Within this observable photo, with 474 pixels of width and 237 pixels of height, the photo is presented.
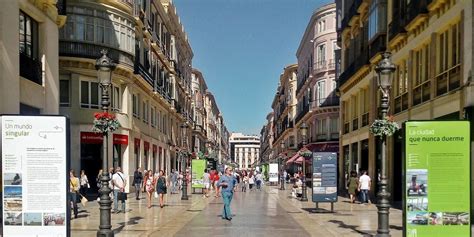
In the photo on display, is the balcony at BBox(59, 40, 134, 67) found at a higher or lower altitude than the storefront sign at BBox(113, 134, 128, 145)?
higher

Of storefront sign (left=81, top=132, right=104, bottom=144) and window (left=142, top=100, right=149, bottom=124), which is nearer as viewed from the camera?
storefront sign (left=81, top=132, right=104, bottom=144)

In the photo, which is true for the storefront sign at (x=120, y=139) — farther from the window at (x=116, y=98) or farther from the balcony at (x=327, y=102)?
the balcony at (x=327, y=102)

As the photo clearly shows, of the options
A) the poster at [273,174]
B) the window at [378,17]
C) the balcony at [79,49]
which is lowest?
the poster at [273,174]

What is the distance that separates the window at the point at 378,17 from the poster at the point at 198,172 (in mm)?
12866

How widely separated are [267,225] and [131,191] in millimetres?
20899

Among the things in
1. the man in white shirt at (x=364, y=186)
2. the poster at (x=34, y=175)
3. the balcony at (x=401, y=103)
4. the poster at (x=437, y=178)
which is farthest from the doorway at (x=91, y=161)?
the poster at (x=437, y=178)

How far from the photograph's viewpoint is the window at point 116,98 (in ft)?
108

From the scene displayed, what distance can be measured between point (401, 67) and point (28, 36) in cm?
1656

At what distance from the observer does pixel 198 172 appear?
35062mm

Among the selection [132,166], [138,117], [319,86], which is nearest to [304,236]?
[132,166]

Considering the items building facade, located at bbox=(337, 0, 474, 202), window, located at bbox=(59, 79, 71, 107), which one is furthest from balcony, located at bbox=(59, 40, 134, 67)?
building facade, located at bbox=(337, 0, 474, 202)

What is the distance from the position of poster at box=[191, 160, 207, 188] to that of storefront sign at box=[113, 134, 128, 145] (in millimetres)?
4358

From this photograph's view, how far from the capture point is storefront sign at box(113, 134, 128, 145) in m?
33.0

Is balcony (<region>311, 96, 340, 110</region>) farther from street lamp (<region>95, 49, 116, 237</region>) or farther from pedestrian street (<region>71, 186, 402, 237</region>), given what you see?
street lamp (<region>95, 49, 116, 237</region>)
